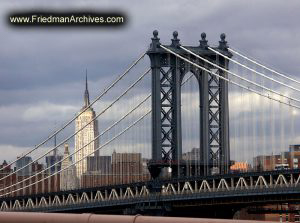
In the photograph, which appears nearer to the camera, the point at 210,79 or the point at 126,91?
the point at 210,79

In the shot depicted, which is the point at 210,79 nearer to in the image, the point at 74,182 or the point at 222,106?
the point at 222,106

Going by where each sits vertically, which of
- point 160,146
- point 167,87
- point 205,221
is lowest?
point 205,221

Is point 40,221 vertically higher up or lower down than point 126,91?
lower down

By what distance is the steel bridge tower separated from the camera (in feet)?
317

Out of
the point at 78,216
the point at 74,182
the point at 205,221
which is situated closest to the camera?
the point at 205,221

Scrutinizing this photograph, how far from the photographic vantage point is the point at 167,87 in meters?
100

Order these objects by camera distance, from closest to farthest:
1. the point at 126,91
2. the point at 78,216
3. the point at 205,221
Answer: the point at 205,221
the point at 78,216
the point at 126,91

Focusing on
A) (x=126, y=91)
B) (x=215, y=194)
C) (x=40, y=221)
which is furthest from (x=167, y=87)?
(x=40, y=221)

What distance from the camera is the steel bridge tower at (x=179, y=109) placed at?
317 feet

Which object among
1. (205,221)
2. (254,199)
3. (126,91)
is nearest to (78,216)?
(205,221)

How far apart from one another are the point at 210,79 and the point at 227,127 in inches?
223

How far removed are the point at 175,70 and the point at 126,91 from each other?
10.7m

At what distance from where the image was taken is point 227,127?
319 ft

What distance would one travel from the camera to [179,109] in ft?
322
